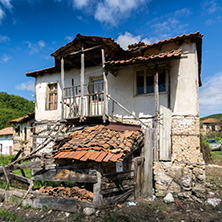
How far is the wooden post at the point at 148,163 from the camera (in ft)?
20.0

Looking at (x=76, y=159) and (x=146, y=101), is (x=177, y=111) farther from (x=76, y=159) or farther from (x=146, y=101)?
(x=76, y=159)

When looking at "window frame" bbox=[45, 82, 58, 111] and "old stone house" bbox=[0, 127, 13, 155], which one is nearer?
"window frame" bbox=[45, 82, 58, 111]

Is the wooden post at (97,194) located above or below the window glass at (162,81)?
below

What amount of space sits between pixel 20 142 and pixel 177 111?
12.9m

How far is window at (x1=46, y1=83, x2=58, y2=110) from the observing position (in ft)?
33.6

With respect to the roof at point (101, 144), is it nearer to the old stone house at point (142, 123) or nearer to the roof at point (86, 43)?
the old stone house at point (142, 123)

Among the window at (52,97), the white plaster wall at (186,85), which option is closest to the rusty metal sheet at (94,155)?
the white plaster wall at (186,85)

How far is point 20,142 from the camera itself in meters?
14.3

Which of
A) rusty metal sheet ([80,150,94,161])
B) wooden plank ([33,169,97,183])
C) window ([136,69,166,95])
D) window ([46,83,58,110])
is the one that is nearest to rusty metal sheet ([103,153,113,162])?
rusty metal sheet ([80,150,94,161])

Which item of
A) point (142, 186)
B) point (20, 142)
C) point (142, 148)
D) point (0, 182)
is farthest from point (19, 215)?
point (20, 142)

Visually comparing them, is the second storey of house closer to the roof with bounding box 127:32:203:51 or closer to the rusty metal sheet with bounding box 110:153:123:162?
the roof with bounding box 127:32:203:51

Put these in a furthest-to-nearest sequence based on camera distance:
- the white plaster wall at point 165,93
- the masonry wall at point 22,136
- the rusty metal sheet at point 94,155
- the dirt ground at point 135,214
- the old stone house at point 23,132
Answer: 1. the masonry wall at point 22,136
2. the old stone house at point 23,132
3. the white plaster wall at point 165,93
4. the rusty metal sheet at point 94,155
5. the dirt ground at point 135,214

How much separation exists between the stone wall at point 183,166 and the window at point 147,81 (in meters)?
1.67

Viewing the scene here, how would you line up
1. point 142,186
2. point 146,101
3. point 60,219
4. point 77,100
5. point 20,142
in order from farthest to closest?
point 20,142
point 77,100
point 146,101
point 142,186
point 60,219
